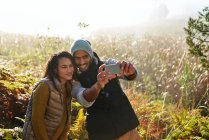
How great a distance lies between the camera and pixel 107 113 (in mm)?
4961

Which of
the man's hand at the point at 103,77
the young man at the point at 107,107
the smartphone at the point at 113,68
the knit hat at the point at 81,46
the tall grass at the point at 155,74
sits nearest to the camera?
the man's hand at the point at 103,77

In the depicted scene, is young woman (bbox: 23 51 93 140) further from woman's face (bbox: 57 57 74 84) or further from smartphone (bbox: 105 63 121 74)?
smartphone (bbox: 105 63 121 74)

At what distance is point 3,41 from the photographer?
59.5 ft

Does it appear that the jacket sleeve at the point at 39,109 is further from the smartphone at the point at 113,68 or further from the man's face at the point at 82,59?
the smartphone at the point at 113,68

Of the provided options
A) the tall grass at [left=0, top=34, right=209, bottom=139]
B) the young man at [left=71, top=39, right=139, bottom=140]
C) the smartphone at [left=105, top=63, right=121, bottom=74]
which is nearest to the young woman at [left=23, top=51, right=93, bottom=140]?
the young man at [left=71, top=39, right=139, bottom=140]

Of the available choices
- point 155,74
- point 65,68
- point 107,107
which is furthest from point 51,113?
point 155,74

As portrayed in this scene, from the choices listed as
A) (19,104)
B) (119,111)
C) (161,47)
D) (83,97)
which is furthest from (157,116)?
(161,47)

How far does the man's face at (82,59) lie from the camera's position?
4711 mm

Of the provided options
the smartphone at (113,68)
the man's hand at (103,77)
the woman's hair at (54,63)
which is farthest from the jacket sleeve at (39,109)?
the smartphone at (113,68)

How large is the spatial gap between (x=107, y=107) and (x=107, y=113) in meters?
0.07

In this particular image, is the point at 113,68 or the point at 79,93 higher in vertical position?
the point at 113,68

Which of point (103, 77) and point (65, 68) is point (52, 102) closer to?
point (65, 68)

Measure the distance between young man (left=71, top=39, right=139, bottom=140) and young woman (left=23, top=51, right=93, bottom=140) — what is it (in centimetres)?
16

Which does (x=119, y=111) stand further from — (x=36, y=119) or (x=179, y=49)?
(x=179, y=49)
